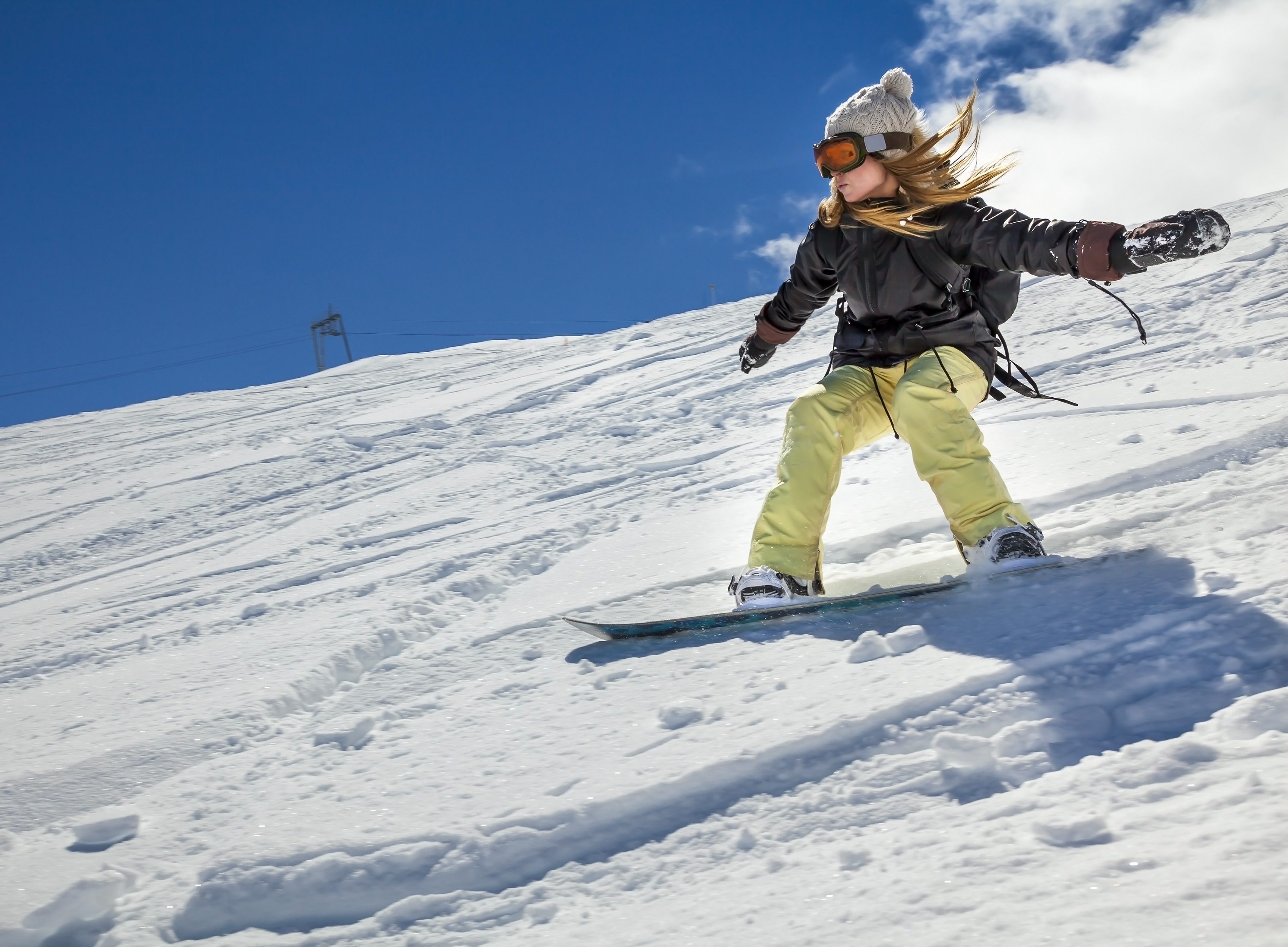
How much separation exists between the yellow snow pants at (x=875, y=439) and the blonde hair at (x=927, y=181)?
36 cm

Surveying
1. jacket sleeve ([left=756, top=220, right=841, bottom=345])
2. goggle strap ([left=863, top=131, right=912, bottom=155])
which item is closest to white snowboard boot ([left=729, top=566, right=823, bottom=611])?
jacket sleeve ([left=756, top=220, right=841, bottom=345])

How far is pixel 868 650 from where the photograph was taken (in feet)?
5.64

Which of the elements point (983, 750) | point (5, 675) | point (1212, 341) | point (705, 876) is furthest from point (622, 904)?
point (1212, 341)

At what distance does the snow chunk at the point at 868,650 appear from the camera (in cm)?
170

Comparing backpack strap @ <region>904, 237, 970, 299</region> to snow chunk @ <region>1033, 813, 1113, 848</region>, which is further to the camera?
backpack strap @ <region>904, 237, 970, 299</region>

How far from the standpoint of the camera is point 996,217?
2199mm

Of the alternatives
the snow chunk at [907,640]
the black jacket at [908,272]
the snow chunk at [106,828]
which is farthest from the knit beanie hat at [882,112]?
the snow chunk at [106,828]

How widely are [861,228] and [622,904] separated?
6.08ft

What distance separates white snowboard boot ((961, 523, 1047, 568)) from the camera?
1.98 metres

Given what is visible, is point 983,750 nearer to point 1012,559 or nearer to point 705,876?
point 705,876

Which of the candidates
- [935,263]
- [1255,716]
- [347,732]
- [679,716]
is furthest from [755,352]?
[1255,716]

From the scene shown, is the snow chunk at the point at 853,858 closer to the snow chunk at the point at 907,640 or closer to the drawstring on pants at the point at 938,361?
the snow chunk at the point at 907,640

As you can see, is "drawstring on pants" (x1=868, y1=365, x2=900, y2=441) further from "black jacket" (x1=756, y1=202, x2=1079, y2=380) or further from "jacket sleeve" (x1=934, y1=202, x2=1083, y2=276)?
"jacket sleeve" (x1=934, y1=202, x2=1083, y2=276)

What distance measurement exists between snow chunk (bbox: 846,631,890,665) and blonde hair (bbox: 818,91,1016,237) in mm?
1111
